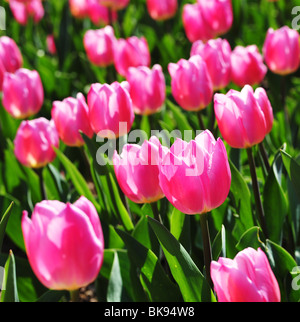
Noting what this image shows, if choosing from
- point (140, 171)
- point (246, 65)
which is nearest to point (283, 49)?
point (246, 65)

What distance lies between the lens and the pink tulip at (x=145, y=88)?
1.64 m

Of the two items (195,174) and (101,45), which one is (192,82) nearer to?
(195,174)

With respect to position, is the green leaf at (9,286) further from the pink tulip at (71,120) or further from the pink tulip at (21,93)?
the pink tulip at (21,93)

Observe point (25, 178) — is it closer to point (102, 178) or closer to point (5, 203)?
point (5, 203)

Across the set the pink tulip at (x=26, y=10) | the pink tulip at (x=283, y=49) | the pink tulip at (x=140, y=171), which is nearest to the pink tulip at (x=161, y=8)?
the pink tulip at (x=26, y=10)

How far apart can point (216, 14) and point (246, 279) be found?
5.28 ft

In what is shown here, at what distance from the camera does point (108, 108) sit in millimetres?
1339

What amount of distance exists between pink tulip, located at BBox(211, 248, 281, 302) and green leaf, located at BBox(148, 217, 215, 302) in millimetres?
159

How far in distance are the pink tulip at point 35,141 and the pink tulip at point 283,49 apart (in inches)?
30.2

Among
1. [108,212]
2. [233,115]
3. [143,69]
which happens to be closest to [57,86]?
[143,69]

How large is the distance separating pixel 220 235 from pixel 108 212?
0.47 metres

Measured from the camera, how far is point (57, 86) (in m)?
2.71

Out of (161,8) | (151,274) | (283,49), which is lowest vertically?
(151,274)

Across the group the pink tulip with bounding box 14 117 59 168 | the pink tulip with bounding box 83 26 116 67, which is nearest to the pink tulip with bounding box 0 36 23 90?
the pink tulip with bounding box 83 26 116 67
